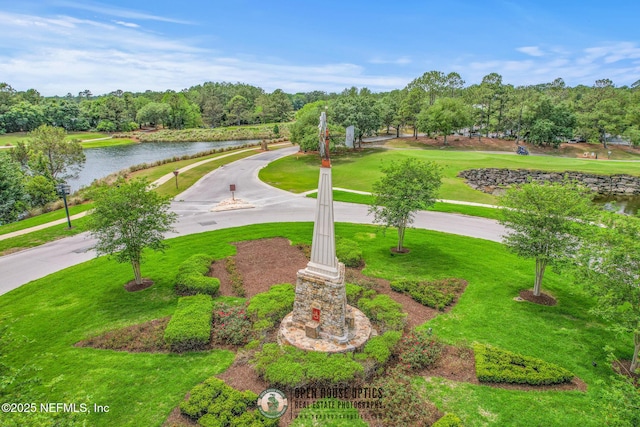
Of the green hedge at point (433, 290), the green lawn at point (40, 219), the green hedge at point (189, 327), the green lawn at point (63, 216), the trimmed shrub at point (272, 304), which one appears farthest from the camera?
the green lawn at point (40, 219)

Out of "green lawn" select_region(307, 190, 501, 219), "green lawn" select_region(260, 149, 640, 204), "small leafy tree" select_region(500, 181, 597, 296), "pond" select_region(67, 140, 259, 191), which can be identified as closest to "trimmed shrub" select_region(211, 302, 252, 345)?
"small leafy tree" select_region(500, 181, 597, 296)

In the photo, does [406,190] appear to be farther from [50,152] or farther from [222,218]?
[50,152]

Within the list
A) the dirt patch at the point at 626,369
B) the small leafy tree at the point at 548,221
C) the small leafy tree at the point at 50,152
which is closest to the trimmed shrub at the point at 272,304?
the small leafy tree at the point at 548,221

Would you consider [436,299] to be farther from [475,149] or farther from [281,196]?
[475,149]

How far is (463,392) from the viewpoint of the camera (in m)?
10.9

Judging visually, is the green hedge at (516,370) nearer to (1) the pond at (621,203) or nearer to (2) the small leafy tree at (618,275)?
(2) the small leafy tree at (618,275)

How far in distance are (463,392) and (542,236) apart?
8.28m

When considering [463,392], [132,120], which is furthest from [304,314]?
[132,120]

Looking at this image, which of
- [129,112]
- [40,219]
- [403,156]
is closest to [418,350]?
[40,219]

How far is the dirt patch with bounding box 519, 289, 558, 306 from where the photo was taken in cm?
1596

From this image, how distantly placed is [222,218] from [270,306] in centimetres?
1526

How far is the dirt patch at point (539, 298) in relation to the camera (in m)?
16.0

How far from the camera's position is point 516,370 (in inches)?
453

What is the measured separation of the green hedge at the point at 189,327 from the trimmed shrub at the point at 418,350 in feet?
23.4
